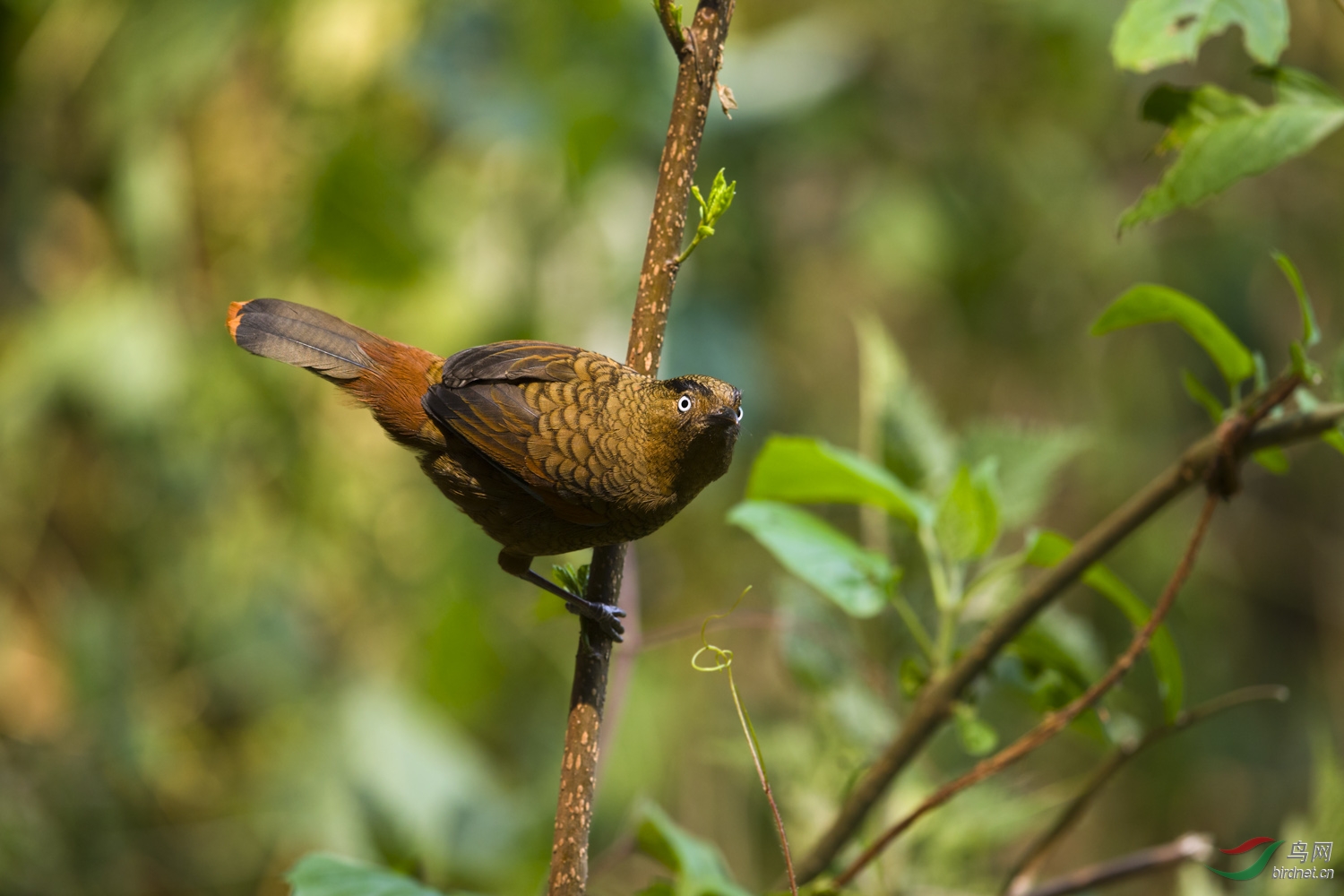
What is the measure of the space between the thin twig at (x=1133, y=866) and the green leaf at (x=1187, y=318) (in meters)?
0.66

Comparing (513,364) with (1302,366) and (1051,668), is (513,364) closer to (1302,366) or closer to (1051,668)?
(1051,668)

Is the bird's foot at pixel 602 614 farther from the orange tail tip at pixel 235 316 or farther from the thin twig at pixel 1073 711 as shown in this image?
the orange tail tip at pixel 235 316

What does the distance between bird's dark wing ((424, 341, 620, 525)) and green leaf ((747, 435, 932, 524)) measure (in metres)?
0.32

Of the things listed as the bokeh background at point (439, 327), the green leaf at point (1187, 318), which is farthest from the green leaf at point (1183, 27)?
the bokeh background at point (439, 327)

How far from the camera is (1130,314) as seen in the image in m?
1.58

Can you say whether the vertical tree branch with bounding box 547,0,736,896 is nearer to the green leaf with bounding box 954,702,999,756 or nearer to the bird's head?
the bird's head

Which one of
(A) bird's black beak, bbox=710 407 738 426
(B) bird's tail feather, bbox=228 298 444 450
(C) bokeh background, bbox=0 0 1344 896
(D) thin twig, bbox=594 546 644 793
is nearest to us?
(A) bird's black beak, bbox=710 407 738 426

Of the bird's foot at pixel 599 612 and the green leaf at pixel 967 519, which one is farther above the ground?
the green leaf at pixel 967 519

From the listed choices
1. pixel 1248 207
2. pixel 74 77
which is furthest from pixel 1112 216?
pixel 74 77

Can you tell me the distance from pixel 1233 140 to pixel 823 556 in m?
0.83

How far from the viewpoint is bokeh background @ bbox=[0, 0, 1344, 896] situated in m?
3.70

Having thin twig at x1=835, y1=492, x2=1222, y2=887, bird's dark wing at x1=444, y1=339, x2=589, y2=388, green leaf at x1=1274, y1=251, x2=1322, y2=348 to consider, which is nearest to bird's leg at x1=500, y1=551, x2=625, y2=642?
bird's dark wing at x1=444, y1=339, x2=589, y2=388

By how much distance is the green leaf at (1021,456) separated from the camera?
6.88 feet

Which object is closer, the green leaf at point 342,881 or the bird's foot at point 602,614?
the green leaf at point 342,881
